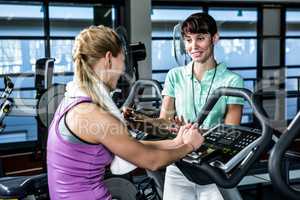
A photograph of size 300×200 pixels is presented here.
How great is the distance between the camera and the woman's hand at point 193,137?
54.5 inches

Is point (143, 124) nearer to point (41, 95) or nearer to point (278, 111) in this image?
point (41, 95)

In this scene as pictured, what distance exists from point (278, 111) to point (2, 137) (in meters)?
4.41

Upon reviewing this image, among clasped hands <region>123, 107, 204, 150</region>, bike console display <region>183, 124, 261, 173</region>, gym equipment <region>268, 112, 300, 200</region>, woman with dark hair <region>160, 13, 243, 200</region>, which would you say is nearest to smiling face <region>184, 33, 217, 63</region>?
woman with dark hair <region>160, 13, 243, 200</region>

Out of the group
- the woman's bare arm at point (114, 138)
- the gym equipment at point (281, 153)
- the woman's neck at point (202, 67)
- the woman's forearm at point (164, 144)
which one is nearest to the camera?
the gym equipment at point (281, 153)

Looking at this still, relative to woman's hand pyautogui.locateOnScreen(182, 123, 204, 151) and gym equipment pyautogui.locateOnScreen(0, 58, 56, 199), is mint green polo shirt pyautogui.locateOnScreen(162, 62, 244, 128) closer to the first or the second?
woman's hand pyautogui.locateOnScreen(182, 123, 204, 151)

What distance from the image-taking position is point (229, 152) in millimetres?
1320

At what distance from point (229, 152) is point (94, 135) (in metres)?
0.44

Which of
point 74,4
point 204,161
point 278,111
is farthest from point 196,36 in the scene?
point 278,111

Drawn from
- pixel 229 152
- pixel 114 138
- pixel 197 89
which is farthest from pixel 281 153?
pixel 197 89

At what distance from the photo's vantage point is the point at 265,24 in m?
7.02

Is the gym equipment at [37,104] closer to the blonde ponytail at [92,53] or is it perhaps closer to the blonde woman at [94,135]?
the blonde woman at [94,135]

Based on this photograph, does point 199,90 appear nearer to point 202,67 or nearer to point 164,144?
point 202,67

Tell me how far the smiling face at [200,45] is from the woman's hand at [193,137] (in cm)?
39

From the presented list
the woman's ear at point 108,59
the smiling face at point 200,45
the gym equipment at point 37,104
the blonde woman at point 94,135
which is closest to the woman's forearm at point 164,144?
the blonde woman at point 94,135
